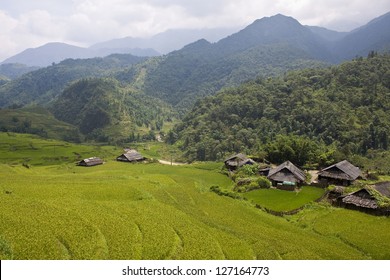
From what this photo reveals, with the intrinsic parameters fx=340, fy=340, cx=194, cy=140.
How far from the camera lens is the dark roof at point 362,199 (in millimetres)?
41500

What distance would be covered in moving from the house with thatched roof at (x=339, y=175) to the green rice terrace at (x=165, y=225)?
11518mm

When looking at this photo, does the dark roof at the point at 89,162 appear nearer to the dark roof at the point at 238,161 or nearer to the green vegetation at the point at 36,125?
the dark roof at the point at 238,161

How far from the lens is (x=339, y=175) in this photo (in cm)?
5791

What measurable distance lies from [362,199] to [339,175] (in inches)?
613

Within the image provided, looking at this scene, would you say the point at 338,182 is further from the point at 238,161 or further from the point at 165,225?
the point at 165,225

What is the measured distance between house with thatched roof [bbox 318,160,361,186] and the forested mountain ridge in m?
15.0

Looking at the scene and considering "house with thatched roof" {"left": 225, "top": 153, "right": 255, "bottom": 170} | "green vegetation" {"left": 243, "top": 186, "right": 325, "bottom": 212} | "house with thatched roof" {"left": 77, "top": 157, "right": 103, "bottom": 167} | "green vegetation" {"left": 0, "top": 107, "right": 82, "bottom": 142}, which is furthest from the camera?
"green vegetation" {"left": 0, "top": 107, "right": 82, "bottom": 142}

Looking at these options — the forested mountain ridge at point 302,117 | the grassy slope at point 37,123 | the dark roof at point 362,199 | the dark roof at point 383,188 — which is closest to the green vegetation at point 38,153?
the forested mountain ridge at point 302,117

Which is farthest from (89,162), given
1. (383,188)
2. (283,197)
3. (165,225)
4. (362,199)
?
(383,188)

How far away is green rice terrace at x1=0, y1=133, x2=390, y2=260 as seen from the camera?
24750 mm

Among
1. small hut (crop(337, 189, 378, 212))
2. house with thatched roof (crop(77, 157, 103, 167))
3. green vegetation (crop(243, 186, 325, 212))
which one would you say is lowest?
green vegetation (crop(243, 186, 325, 212))

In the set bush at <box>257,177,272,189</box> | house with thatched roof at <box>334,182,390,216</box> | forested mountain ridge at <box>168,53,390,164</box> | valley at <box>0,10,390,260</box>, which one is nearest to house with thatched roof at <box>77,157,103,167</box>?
valley at <box>0,10,390,260</box>

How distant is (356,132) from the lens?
94188 mm

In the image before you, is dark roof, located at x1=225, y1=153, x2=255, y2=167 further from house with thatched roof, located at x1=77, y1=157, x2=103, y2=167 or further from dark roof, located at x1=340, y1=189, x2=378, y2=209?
house with thatched roof, located at x1=77, y1=157, x2=103, y2=167
